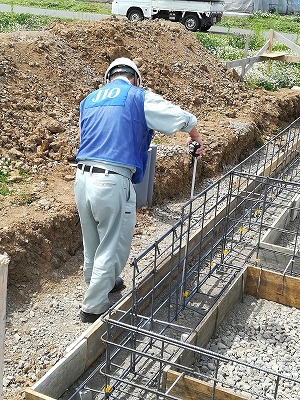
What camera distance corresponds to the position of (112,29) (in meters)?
10.8

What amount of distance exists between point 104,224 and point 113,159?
0.51 metres

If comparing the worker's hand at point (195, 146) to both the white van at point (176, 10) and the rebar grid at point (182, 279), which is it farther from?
the white van at point (176, 10)

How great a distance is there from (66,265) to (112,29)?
6431 millimetres

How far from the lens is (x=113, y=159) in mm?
4312

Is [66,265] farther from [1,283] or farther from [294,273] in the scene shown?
[1,283]

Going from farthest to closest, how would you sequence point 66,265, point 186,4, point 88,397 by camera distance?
point 186,4, point 66,265, point 88,397

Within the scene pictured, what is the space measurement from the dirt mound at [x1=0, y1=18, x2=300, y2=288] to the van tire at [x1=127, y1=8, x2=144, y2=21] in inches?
366

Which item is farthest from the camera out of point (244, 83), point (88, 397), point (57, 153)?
point (244, 83)

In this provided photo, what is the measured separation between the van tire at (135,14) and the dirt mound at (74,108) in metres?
9.30

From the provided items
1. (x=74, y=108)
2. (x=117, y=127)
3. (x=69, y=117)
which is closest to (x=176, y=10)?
(x=74, y=108)

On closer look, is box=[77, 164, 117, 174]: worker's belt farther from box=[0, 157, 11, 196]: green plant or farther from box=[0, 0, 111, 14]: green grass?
box=[0, 0, 111, 14]: green grass

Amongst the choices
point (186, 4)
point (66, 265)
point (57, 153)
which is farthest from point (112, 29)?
point (186, 4)

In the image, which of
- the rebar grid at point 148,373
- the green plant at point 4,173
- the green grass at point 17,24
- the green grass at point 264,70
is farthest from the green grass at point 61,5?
the rebar grid at point 148,373

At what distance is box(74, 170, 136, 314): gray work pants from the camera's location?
14.2 feet
